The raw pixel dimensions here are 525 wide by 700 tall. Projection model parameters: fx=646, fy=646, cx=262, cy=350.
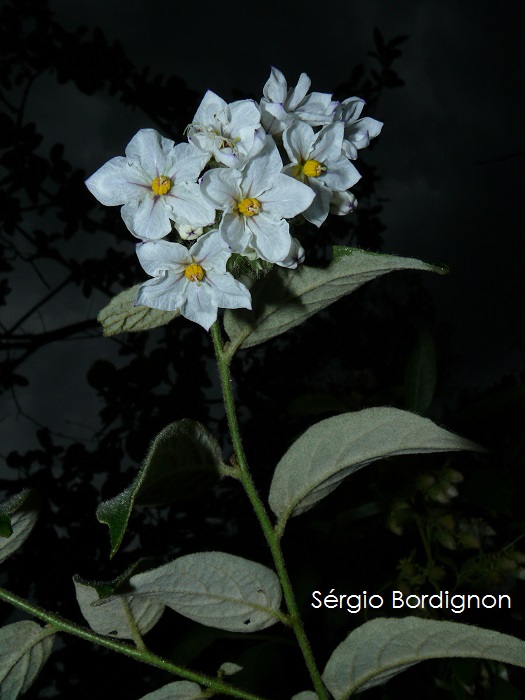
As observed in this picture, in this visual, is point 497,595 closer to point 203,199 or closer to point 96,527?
point 203,199

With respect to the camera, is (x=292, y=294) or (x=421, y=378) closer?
(x=292, y=294)

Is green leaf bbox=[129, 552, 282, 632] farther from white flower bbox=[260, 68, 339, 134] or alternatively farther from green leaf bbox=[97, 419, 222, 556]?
white flower bbox=[260, 68, 339, 134]

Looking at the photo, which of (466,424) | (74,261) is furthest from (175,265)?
(74,261)

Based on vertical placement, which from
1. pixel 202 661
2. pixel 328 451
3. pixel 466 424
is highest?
pixel 328 451

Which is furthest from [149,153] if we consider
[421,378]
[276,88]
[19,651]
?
[421,378]

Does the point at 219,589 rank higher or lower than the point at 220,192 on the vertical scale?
lower

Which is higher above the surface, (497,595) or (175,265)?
(175,265)

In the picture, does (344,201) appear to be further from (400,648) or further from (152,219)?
(400,648)

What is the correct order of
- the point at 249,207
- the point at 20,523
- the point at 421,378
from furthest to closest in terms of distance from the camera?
the point at 421,378
the point at 20,523
the point at 249,207
